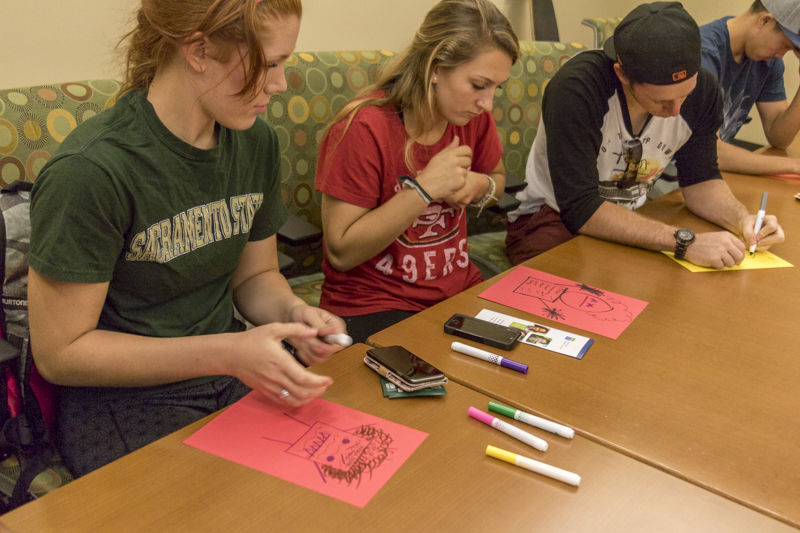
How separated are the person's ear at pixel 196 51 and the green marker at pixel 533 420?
0.65m

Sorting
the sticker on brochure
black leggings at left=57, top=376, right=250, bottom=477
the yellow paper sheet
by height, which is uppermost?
the sticker on brochure

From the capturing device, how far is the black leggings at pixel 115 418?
3.40 feet

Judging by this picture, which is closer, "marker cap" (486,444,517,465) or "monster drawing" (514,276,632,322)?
"marker cap" (486,444,517,465)

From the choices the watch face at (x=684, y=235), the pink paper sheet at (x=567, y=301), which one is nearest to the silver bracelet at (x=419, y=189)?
the pink paper sheet at (x=567, y=301)

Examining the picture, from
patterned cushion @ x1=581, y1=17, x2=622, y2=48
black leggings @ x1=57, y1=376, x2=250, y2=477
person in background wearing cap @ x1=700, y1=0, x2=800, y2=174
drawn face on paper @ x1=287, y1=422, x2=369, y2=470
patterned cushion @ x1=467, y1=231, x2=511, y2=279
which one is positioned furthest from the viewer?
patterned cushion @ x1=581, y1=17, x2=622, y2=48

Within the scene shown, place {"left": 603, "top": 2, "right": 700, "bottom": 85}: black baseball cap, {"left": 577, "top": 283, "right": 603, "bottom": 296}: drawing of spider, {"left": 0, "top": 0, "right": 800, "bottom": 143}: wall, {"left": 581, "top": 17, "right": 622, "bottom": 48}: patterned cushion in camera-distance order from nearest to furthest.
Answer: {"left": 577, "top": 283, "right": 603, "bottom": 296}: drawing of spider < {"left": 603, "top": 2, "right": 700, "bottom": 85}: black baseball cap < {"left": 0, "top": 0, "right": 800, "bottom": 143}: wall < {"left": 581, "top": 17, "right": 622, "bottom": 48}: patterned cushion

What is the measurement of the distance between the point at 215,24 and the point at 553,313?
0.75 meters

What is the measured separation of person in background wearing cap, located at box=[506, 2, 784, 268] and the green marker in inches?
30.2

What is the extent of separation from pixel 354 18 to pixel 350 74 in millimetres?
903

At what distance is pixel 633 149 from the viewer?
1.84 meters

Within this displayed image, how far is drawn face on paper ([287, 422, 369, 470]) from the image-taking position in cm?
81

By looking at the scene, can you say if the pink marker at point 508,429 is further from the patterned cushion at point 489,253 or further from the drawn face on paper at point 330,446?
the patterned cushion at point 489,253

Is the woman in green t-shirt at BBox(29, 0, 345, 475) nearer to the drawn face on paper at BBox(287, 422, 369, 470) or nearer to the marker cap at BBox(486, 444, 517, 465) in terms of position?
the drawn face on paper at BBox(287, 422, 369, 470)

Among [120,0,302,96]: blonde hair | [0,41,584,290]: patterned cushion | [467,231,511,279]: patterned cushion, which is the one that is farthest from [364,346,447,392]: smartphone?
[467,231,511,279]: patterned cushion
